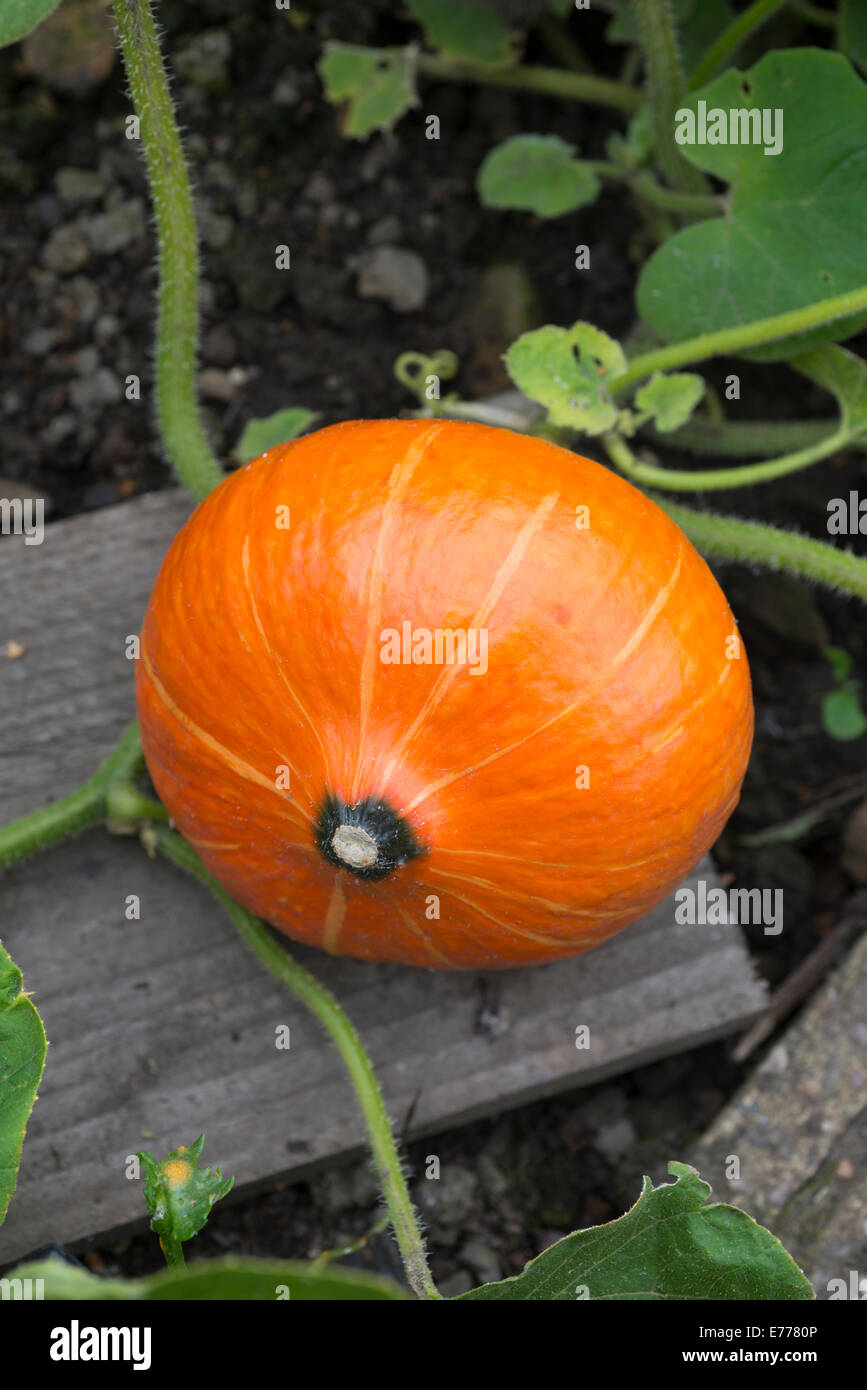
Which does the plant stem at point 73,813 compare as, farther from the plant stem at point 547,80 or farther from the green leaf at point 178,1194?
the plant stem at point 547,80

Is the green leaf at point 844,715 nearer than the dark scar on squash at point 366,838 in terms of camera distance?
No

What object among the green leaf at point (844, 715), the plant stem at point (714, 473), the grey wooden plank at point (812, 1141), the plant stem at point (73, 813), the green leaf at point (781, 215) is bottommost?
the grey wooden plank at point (812, 1141)

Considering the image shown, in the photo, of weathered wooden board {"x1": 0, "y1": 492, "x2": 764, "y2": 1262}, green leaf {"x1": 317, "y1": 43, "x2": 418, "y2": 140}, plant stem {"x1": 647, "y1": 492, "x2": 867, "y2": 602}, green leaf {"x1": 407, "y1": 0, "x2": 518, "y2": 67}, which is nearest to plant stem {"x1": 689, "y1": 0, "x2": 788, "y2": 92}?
green leaf {"x1": 407, "y1": 0, "x2": 518, "y2": 67}

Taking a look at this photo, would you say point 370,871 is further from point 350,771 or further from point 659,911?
point 659,911

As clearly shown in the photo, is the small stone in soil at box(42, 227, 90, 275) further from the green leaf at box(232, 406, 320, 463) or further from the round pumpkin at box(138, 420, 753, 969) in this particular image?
the round pumpkin at box(138, 420, 753, 969)

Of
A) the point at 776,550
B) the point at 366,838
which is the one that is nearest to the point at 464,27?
the point at 776,550

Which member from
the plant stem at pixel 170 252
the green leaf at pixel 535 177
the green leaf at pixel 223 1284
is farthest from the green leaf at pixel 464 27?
the green leaf at pixel 223 1284

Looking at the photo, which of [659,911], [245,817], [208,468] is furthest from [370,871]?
[208,468]
